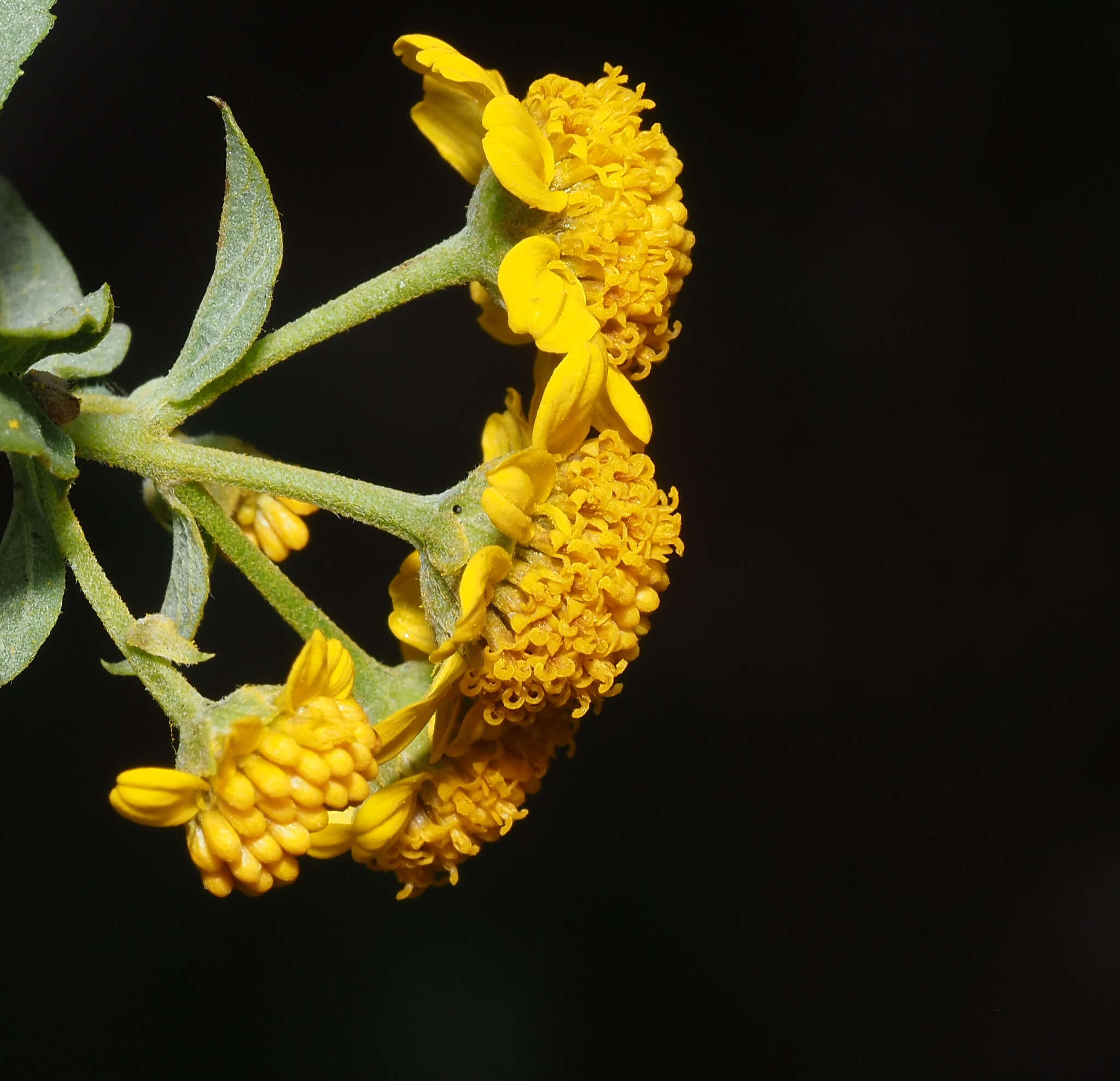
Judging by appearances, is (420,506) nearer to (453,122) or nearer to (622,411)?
(622,411)

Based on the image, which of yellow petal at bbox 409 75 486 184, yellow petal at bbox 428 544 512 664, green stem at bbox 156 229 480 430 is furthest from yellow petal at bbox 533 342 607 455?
yellow petal at bbox 409 75 486 184

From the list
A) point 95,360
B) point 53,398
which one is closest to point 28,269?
point 95,360

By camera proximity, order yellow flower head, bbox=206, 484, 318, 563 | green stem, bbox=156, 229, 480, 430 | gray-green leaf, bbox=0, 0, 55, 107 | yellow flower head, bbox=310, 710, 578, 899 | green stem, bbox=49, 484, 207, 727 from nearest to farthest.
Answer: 1. gray-green leaf, bbox=0, 0, 55, 107
2. green stem, bbox=49, 484, 207, 727
3. green stem, bbox=156, 229, 480, 430
4. yellow flower head, bbox=310, 710, 578, 899
5. yellow flower head, bbox=206, 484, 318, 563

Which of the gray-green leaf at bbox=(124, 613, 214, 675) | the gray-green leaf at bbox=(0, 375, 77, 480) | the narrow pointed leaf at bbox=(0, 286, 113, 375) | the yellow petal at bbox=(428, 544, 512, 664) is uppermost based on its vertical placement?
the narrow pointed leaf at bbox=(0, 286, 113, 375)

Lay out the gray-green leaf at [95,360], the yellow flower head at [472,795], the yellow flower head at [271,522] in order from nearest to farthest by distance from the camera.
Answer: the gray-green leaf at [95,360] → the yellow flower head at [472,795] → the yellow flower head at [271,522]

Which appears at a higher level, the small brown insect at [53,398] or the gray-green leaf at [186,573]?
the small brown insect at [53,398]

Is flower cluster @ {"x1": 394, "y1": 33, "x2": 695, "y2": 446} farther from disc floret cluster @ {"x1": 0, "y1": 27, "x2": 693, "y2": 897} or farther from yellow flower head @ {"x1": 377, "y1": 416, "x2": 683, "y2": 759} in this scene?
yellow flower head @ {"x1": 377, "y1": 416, "x2": 683, "y2": 759}

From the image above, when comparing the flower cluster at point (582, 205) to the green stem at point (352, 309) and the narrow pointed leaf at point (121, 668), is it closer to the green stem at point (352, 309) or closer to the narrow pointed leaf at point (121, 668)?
the green stem at point (352, 309)

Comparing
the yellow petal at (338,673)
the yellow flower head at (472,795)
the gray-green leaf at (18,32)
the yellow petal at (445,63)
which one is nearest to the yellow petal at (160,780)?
the yellow petal at (338,673)
